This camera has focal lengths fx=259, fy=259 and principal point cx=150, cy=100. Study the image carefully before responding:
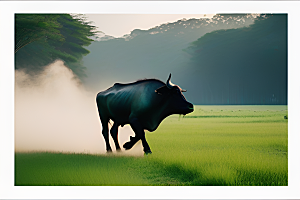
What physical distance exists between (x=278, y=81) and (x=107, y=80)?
171 inches

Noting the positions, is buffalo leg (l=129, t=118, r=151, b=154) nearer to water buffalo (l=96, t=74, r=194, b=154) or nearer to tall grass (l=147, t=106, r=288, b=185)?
water buffalo (l=96, t=74, r=194, b=154)

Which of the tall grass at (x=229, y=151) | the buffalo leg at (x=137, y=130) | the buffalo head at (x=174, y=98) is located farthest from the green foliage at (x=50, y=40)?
the tall grass at (x=229, y=151)

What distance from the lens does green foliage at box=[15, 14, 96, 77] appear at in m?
5.96

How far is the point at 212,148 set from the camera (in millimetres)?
6391

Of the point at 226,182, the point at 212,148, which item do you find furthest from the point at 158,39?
the point at 226,182

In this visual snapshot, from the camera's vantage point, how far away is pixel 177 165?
5137mm

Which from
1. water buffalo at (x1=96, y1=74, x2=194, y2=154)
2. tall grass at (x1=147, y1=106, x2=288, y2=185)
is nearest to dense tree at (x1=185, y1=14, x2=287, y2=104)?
tall grass at (x1=147, y1=106, x2=288, y2=185)

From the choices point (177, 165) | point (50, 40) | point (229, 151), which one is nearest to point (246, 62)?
point (229, 151)

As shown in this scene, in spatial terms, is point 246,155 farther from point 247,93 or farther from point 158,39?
point 158,39

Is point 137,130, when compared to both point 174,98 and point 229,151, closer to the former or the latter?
point 174,98

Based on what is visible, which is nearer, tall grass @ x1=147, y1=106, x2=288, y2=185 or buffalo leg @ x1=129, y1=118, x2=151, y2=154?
tall grass @ x1=147, y1=106, x2=288, y2=185

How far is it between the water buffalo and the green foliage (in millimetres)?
1320

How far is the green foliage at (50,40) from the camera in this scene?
596cm

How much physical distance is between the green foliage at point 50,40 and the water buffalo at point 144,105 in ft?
4.33
